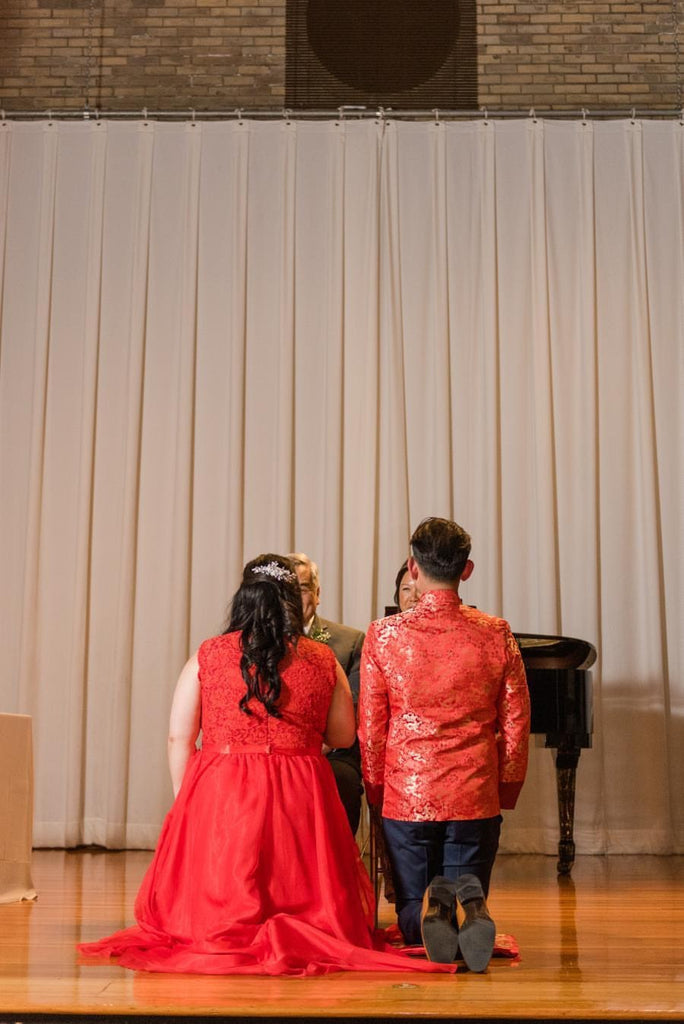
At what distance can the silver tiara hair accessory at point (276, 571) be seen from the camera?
342 cm

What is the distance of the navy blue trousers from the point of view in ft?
10.9

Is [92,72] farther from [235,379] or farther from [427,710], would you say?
[427,710]

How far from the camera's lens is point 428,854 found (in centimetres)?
334

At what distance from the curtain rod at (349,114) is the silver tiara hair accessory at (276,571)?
183 inches

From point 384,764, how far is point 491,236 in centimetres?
452

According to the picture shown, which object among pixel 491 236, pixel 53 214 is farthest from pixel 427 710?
pixel 53 214

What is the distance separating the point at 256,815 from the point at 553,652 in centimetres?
261

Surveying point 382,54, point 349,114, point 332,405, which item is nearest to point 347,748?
point 332,405

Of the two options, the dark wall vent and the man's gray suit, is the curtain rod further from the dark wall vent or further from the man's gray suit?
the man's gray suit

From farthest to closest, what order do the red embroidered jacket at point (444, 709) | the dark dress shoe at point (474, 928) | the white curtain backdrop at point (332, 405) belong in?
the white curtain backdrop at point (332, 405) → the red embroidered jacket at point (444, 709) → the dark dress shoe at point (474, 928)

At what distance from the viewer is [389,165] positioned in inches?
286

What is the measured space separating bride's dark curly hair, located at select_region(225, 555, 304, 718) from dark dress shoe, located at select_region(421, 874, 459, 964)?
667mm

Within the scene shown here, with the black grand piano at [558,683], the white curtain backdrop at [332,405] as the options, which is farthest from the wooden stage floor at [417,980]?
the white curtain backdrop at [332,405]

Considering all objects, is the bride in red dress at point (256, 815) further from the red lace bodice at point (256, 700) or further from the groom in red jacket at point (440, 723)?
the groom in red jacket at point (440, 723)
